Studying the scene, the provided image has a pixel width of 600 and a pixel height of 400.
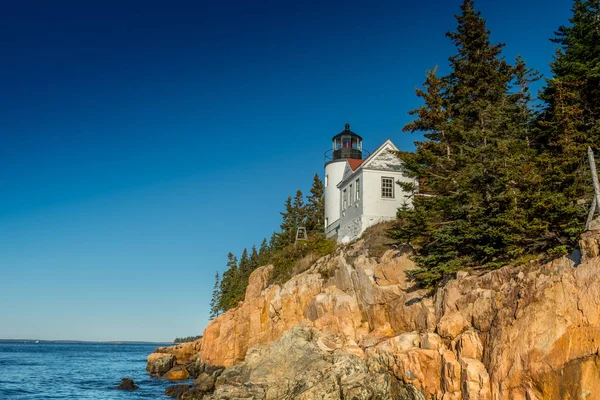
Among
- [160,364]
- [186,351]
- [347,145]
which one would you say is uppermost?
[347,145]

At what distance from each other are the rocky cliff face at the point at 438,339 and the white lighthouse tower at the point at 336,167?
10.4 metres

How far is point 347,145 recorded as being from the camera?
3931 centimetres

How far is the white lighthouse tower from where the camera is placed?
37.4 meters

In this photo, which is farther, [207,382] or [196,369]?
[196,369]

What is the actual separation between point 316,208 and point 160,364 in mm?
21613

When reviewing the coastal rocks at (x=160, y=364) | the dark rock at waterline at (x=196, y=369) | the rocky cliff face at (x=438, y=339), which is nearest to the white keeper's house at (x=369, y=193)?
the rocky cliff face at (x=438, y=339)

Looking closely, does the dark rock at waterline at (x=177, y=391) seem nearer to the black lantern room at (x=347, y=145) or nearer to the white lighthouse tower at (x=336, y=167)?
the white lighthouse tower at (x=336, y=167)

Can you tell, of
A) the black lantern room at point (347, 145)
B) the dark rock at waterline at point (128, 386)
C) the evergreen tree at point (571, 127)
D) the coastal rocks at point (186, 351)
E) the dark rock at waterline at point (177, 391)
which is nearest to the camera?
the evergreen tree at point (571, 127)

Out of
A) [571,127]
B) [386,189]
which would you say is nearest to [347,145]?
[386,189]

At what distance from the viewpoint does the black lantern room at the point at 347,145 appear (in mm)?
38906

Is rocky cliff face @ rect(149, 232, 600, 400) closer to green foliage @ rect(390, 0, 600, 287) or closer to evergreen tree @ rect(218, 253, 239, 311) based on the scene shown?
green foliage @ rect(390, 0, 600, 287)

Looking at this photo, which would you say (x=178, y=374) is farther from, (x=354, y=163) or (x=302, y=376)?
(x=302, y=376)

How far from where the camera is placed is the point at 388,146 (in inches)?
1262

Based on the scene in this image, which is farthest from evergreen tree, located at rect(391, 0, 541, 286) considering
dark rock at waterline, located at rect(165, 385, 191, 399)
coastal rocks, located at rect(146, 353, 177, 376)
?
coastal rocks, located at rect(146, 353, 177, 376)
